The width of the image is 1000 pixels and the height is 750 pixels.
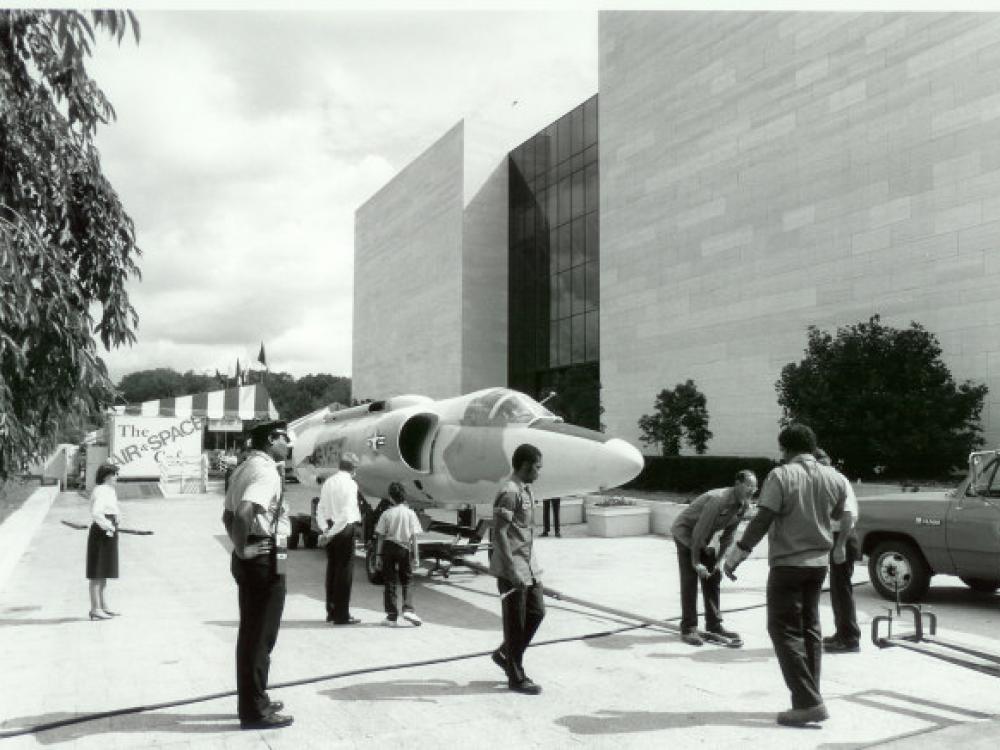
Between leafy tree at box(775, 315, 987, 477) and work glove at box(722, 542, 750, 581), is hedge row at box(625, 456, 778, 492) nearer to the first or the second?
→ leafy tree at box(775, 315, 987, 477)

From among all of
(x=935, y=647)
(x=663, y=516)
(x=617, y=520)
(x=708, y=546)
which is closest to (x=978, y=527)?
(x=935, y=647)

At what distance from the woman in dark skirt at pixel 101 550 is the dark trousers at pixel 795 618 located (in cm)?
720

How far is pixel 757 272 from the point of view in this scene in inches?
991

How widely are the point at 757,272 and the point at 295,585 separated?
18.7 meters

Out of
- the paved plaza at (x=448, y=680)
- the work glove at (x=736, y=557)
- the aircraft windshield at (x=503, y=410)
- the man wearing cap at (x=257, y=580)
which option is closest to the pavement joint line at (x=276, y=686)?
the paved plaza at (x=448, y=680)

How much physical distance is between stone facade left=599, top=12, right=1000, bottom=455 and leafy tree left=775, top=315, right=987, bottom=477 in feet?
3.63

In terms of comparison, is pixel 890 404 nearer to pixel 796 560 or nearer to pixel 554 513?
pixel 554 513

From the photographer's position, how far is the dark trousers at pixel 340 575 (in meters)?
8.78

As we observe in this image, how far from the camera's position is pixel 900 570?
389 inches

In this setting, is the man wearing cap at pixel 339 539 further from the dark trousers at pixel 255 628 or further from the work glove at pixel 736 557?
the work glove at pixel 736 557

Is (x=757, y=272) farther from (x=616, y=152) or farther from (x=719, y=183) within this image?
(x=616, y=152)

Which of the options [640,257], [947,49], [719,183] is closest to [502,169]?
[640,257]

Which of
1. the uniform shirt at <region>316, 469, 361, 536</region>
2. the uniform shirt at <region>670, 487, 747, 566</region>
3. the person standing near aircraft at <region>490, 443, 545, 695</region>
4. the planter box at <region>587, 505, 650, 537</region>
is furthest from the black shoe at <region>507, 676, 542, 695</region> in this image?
the planter box at <region>587, 505, 650, 537</region>

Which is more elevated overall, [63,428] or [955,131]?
[955,131]
